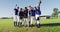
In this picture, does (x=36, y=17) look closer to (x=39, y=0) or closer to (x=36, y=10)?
(x=36, y=10)

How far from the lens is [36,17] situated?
65.8ft

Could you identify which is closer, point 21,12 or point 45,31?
point 45,31

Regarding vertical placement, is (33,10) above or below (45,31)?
above

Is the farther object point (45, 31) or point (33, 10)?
point (33, 10)

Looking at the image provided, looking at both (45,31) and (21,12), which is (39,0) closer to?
(21,12)

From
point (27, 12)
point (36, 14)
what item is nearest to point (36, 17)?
point (36, 14)

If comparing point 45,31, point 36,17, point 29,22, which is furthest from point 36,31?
point 29,22

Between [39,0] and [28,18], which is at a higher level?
[39,0]

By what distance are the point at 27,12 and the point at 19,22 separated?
128 centimetres

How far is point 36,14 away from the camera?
792 inches

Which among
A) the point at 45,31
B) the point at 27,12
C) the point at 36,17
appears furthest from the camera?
the point at 27,12

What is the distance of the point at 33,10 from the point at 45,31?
420 cm

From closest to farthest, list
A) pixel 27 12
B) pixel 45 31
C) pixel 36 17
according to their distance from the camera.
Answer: pixel 45 31
pixel 36 17
pixel 27 12

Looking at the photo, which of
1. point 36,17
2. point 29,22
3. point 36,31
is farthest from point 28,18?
point 36,31
